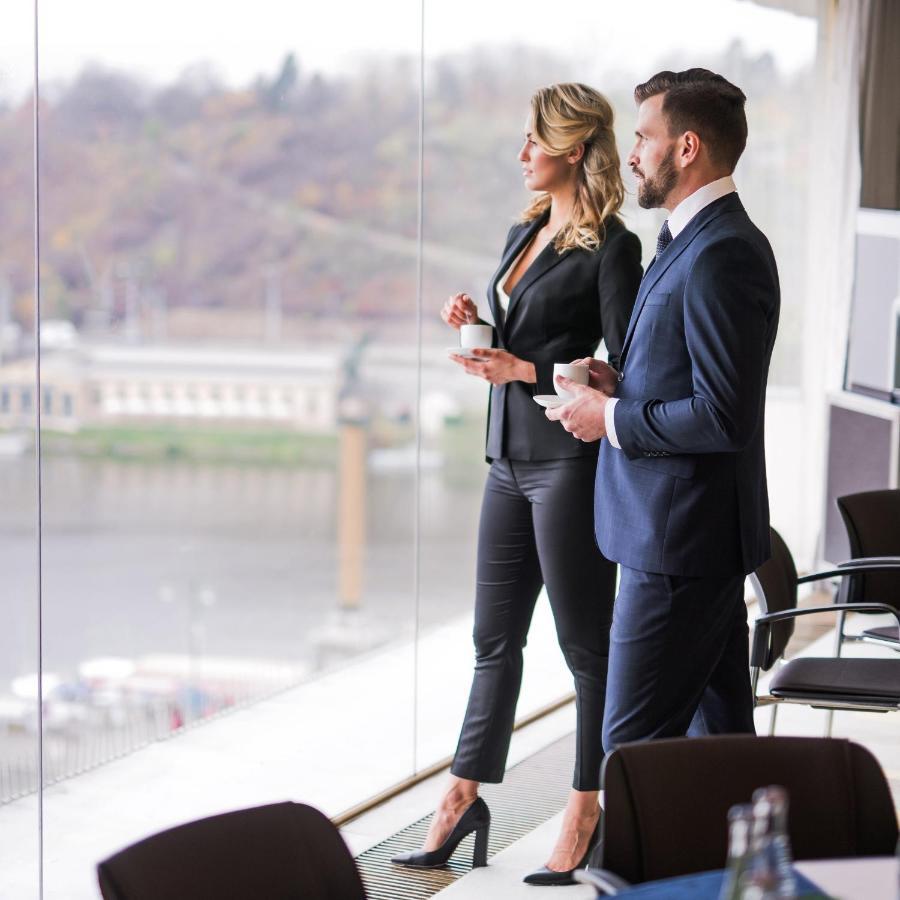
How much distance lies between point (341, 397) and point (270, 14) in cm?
1140

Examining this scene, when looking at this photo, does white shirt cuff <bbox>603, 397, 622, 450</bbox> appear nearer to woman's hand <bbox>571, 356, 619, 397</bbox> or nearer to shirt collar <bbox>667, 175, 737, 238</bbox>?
woman's hand <bbox>571, 356, 619, 397</bbox>

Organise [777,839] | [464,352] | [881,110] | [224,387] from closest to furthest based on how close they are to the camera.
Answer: [777,839] < [464,352] < [881,110] < [224,387]

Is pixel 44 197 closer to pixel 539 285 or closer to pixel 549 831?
pixel 539 285

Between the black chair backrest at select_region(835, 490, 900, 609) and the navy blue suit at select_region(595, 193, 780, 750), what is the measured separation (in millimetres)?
1359

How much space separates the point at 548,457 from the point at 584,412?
41 centimetres

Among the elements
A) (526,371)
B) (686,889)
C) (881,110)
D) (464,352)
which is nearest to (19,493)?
(464,352)

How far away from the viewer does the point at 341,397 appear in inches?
1055

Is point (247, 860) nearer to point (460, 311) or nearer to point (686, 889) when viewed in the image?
point (686, 889)

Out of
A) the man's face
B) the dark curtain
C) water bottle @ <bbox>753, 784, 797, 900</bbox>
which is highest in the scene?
the dark curtain

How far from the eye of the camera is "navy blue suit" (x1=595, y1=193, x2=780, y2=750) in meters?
2.17

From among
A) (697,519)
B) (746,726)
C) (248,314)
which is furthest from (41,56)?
(248,314)

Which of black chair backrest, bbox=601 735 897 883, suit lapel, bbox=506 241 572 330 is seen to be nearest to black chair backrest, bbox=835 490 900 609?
suit lapel, bbox=506 241 572 330

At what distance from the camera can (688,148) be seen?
227 cm

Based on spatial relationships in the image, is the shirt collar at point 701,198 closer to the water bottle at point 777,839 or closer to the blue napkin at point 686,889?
the blue napkin at point 686,889
